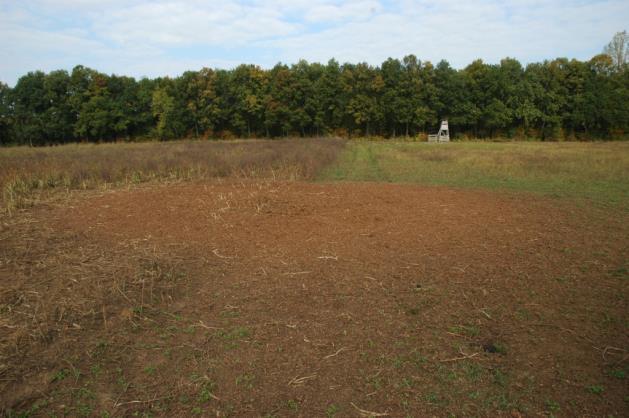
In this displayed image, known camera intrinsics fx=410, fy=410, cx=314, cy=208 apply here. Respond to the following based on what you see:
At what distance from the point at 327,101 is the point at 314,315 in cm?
4469

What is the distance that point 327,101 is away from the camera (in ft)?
153

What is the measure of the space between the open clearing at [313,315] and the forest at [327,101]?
40463 mm

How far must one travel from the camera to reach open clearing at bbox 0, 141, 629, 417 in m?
2.99

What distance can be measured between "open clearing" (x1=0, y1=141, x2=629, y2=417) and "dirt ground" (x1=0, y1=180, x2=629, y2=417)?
2 cm

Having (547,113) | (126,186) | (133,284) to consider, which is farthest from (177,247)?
(547,113)

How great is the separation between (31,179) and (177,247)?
6.97m

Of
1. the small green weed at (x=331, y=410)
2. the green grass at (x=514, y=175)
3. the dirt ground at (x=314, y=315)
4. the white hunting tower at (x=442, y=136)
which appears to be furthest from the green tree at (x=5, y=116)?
the small green weed at (x=331, y=410)

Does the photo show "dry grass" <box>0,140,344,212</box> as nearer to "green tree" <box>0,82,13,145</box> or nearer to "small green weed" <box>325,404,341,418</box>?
"small green weed" <box>325,404,341,418</box>

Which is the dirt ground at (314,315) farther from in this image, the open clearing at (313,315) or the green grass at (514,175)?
the green grass at (514,175)

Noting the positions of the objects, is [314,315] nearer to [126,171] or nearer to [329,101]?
[126,171]

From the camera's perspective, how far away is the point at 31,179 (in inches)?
411

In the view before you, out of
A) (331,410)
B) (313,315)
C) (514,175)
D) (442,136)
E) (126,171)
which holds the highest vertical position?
(442,136)

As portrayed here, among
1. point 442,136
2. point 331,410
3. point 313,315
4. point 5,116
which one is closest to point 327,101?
point 442,136

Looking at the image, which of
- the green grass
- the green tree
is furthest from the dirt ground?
the green tree
